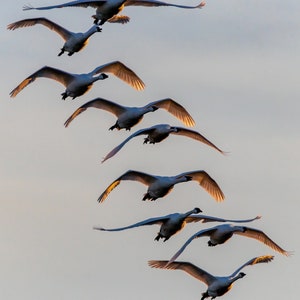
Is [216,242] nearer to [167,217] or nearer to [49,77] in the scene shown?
[167,217]

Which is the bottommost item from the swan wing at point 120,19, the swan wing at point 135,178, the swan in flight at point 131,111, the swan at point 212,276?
the swan at point 212,276

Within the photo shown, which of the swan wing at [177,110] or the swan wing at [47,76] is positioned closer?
the swan wing at [47,76]

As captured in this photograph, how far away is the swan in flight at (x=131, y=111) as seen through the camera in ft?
220

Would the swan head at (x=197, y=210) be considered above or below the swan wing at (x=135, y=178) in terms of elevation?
below

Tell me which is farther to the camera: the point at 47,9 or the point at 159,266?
the point at 159,266

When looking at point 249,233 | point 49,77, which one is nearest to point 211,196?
point 249,233

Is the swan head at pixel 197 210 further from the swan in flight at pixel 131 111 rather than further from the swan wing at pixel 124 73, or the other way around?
the swan wing at pixel 124 73

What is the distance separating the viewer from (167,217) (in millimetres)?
66375

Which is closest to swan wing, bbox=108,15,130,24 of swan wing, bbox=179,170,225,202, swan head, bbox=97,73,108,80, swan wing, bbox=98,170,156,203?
swan head, bbox=97,73,108,80

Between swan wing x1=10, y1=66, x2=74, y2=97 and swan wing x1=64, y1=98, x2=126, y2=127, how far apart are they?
1.48m

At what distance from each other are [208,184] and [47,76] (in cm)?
720

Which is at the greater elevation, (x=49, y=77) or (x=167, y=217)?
(x=49, y=77)

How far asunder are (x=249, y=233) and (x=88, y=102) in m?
7.60

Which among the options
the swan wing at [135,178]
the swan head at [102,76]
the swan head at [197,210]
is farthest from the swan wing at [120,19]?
the swan head at [197,210]
